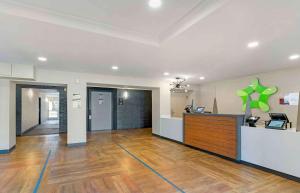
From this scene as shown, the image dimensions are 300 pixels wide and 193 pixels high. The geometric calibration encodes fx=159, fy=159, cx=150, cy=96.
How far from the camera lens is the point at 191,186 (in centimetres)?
264

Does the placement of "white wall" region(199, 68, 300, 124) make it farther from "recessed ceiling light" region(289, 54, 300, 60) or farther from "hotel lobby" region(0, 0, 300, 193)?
"recessed ceiling light" region(289, 54, 300, 60)

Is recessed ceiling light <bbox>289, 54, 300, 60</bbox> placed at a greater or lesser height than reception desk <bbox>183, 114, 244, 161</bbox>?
greater

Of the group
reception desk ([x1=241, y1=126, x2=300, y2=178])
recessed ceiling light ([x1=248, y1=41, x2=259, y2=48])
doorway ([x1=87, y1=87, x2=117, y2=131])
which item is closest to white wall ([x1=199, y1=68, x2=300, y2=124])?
reception desk ([x1=241, y1=126, x2=300, y2=178])

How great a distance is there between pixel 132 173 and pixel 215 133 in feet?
8.02

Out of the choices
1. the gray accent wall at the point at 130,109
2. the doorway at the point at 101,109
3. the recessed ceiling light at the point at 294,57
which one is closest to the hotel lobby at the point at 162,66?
the recessed ceiling light at the point at 294,57

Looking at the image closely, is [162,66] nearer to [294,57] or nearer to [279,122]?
[279,122]

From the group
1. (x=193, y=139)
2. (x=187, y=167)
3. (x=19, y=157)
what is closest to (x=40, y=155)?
(x=19, y=157)

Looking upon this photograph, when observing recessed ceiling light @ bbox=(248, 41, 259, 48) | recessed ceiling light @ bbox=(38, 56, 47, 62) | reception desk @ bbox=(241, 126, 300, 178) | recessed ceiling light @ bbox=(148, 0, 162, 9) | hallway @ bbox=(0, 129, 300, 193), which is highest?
recessed ceiling light @ bbox=(148, 0, 162, 9)

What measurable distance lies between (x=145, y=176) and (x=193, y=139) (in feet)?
8.11

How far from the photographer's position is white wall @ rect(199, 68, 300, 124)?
4957mm

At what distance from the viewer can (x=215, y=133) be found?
4.28 meters

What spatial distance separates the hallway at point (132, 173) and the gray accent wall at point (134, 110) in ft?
14.8

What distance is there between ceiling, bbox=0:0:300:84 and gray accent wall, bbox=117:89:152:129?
5.31 m

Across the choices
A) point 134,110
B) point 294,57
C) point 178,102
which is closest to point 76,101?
point 134,110
